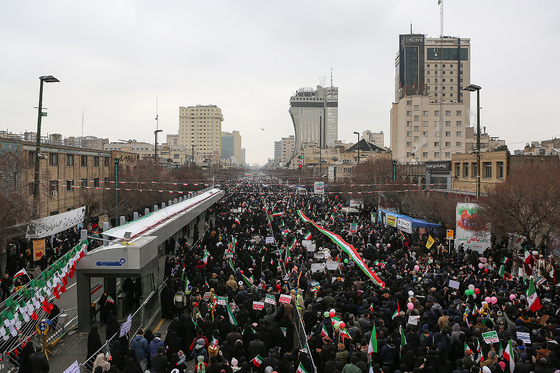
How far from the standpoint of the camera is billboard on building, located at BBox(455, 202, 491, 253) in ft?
62.7

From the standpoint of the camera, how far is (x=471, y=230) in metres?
19.3

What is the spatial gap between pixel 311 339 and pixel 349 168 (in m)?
62.9

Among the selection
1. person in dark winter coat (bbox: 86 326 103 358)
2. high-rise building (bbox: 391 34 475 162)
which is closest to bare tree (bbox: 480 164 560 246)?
person in dark winter coat (bbox: 86 326 103 358)

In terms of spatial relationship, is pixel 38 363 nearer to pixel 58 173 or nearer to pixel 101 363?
pixel 101 363

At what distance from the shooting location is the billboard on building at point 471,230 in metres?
19.1

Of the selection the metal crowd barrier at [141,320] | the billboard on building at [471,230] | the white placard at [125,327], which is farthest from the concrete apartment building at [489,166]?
the white placard at [125,327]

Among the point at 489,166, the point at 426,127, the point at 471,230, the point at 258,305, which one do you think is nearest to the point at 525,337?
the point at 258,305

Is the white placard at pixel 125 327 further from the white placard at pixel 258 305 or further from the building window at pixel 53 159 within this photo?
the building window at pixel 53 159

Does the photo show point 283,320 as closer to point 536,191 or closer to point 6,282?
point 6,282

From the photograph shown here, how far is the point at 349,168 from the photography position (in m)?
70.1

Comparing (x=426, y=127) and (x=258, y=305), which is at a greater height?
(x=426, y=127)

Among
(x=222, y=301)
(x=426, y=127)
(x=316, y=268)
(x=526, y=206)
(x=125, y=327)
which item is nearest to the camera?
(x=125, y=327)

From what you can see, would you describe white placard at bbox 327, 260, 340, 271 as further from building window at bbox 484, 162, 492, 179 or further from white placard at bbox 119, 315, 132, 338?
building window at bbox 484, 162, 492, 179

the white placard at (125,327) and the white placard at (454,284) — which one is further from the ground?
the white placard at (454,284)
